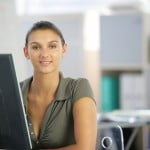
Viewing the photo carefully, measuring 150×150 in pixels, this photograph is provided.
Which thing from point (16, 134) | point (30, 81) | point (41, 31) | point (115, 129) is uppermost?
point (41, 31)

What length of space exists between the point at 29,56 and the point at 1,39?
76cm

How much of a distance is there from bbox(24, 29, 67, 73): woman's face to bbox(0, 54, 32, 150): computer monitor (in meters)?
0.14

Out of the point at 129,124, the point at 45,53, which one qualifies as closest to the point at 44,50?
the point at 45,53

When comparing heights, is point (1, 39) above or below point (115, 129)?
above

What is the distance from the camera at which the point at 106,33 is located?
4.05 meters

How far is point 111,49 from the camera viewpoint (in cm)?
409

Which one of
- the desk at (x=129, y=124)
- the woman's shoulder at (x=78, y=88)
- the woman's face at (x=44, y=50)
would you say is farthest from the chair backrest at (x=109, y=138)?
the desk at (x=129, y=124)

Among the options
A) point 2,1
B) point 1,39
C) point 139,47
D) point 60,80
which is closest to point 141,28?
point 139,47

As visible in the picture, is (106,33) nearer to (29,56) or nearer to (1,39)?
(1,39)

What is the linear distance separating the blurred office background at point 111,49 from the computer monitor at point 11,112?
2.81 m

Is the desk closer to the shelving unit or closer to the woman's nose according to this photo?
the shelving unit

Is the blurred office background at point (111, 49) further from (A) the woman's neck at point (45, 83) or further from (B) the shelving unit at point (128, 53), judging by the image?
(A) the woman's neck at point (45, 83)

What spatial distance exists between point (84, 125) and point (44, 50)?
0.22 metres

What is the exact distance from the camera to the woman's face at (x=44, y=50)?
1194 millimetres
